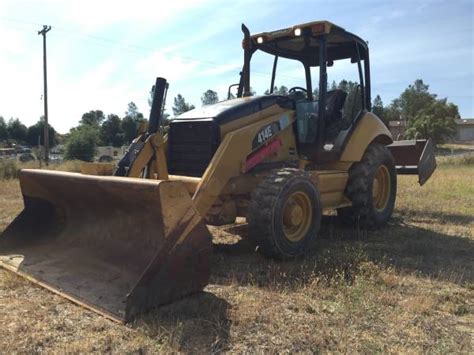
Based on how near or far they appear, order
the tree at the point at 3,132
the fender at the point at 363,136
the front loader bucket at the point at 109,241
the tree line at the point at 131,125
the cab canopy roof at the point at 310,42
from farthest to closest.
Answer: the tree at the point at 3,132, the tree line at the point at 131,125, the fender at the point at 363,136, the cab canopy roof at the point at 310,42, the front loader bucket at the point at 109,241

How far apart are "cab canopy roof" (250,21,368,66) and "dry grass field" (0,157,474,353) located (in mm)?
2949

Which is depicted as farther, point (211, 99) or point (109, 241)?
point (211, 99)

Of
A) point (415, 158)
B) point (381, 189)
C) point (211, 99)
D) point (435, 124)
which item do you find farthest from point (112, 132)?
point (381, 189)

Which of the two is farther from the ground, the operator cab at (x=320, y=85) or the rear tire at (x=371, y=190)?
the operator cab at (x=320, y=85)

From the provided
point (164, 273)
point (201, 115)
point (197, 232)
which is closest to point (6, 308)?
point (164, 273)

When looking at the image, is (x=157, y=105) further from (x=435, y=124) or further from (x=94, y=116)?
(x=94, y=116)

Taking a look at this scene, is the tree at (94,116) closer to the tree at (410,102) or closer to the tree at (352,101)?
the tree at (410,102)

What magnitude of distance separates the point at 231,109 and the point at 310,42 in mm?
2210

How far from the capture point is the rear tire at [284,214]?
17.3 feet

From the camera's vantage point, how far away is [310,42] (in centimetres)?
755

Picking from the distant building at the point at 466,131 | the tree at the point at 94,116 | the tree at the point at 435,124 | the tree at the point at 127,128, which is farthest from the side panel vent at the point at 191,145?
the distant building at the point at 466,131

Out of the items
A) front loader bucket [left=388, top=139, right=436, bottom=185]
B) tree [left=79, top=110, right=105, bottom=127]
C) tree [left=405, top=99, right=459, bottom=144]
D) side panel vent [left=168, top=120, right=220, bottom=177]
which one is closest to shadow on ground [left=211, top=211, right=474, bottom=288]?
side panel vent [left=168, top=120, right=220, bottom=177]

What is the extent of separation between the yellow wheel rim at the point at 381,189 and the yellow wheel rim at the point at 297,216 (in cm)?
252

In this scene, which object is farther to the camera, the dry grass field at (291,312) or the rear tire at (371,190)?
the rear tire at (371,190)
